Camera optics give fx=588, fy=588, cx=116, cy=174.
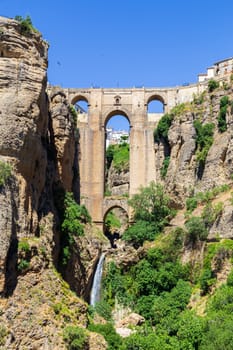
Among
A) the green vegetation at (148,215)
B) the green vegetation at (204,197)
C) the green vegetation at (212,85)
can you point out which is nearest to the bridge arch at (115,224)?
the green vegetation at (148,215)

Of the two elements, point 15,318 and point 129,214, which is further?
point 129,214

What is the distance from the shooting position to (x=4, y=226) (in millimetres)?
23422

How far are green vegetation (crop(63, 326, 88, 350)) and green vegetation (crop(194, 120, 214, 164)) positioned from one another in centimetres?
2593

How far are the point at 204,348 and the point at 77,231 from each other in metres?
9.51

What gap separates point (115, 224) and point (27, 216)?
110ft

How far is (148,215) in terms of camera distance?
44.4 metres

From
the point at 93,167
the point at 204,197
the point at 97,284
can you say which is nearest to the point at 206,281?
the point at 97,284

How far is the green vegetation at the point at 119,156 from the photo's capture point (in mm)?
60438

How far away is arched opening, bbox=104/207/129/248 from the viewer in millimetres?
55156

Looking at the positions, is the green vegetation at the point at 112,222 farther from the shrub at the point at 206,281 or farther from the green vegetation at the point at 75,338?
the green vegetation at the point at 75,338

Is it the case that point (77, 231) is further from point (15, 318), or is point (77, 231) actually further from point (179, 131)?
point (179, 131)

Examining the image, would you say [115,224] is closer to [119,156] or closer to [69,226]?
[119,156]

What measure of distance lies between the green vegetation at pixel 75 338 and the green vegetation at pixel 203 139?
85.1ft

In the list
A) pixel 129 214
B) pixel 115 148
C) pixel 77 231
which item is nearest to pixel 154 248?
pixel 77 231
